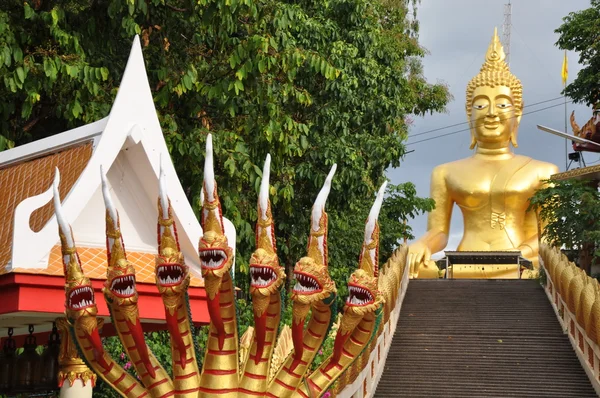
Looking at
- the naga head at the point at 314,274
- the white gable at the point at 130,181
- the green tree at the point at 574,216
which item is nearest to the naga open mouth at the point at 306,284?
the naga head at the point at 314,274

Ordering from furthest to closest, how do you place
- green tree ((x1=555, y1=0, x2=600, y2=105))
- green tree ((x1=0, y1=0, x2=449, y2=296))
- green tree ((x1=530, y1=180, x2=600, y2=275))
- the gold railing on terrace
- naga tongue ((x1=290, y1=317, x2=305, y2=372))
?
green tree ((x1=555, y1=0, x2=600, y2=105)) → green tree ((x1=530, y1=180, x2=600, y2=275)) → the gold railing on terrace → green tree ((x1=0, y1=0, x2=449, y2=296)) → naga tongue ((x1=290, y1=317, x2=305, y2=372))

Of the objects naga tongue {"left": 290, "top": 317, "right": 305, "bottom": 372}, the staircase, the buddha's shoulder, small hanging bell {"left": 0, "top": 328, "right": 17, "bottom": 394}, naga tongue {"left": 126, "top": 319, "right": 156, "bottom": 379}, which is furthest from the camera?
the buddha's shoulder

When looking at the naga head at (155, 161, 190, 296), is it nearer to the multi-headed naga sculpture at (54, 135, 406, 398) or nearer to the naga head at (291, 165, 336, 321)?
the multi-headed naga sculpture at (54, 135, 406, 398)

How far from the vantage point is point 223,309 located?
5.03 m

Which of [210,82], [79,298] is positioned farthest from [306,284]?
[210,82]

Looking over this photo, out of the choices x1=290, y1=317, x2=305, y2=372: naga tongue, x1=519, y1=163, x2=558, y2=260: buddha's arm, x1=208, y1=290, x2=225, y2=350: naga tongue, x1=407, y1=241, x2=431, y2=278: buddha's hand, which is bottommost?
x1=290, y1=317, x2=305, y2=372: naga tongue

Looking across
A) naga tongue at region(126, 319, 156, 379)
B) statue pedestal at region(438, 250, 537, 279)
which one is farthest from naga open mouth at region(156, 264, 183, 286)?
statue pedestal at region(438, 250, 537, 279)

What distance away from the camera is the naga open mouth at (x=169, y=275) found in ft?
16.3

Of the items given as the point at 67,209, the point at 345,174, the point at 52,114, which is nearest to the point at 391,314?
the point at 345,174

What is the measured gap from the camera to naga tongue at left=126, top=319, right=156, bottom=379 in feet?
16.6

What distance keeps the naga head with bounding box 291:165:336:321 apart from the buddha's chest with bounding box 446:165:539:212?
20.5 metres

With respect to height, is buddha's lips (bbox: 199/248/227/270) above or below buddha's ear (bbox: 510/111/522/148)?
below

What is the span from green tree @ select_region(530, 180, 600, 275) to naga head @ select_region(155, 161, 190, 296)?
14.3 m

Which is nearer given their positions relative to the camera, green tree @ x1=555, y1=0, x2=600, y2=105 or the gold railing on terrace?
the gold railing on terrace
